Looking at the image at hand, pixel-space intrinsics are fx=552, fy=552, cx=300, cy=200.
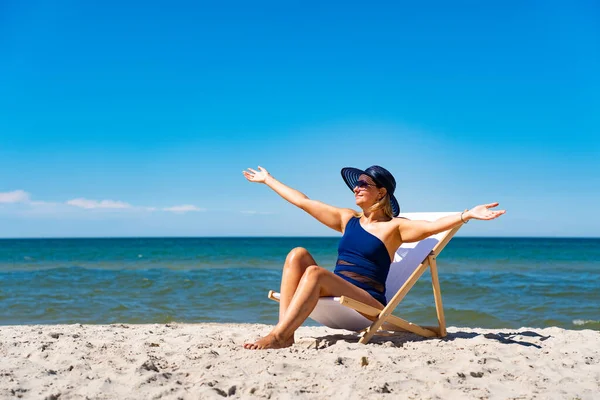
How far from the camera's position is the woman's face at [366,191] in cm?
463

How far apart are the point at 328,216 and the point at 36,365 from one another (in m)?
2.53

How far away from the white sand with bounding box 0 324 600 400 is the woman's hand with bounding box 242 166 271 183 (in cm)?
153

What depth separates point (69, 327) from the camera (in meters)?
5.77

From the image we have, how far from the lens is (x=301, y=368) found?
3.54 m

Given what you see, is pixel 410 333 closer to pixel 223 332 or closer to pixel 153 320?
pixel 223 332

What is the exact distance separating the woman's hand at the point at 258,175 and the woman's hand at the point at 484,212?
6.76 feet

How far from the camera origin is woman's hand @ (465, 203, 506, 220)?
390 centimetres

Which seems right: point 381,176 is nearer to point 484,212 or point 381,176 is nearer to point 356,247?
point 356,247

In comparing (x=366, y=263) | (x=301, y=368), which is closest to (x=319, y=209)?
(x=366, y=263)

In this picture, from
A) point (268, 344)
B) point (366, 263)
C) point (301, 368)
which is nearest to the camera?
point (301, 368)

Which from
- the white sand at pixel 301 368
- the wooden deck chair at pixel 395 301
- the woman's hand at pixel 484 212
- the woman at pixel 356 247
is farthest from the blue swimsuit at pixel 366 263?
the woman's hand at pixel 484 212

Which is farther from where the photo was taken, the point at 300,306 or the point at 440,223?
the point at 440,223

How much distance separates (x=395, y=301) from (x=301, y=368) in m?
1.12

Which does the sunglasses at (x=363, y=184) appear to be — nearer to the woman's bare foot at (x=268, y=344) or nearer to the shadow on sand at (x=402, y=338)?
the shadow on sand at (x=402, y=338)
